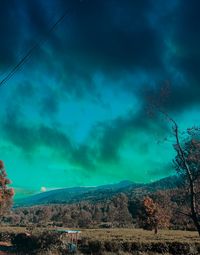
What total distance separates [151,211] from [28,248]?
108 ft

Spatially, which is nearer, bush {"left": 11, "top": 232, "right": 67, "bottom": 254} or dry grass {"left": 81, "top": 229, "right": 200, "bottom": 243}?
bush {"left": 11, "top": 232, "right": 67, "bottom": 254}

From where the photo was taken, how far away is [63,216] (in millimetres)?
114000

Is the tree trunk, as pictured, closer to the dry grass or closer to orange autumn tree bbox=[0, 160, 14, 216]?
the dry grass

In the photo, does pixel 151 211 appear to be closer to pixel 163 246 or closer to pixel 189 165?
pixel 163 246

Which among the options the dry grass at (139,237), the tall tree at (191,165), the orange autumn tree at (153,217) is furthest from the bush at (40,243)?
the orange autumn tree at (153,217)

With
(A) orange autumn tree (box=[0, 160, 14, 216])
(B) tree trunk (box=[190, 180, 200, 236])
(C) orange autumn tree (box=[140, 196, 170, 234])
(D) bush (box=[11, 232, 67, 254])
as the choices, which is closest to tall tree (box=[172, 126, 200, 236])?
(B) tree trunk (box=[190, 180, 200, 236])

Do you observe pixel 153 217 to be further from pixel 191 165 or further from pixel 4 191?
pixel 191 165

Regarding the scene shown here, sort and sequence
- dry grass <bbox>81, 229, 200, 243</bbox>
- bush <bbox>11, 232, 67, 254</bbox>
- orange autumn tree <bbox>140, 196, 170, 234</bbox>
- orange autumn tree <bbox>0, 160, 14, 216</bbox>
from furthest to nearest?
orange autumn tree <bbox>140, 196, 170, 234</bbox>, orange autumn tree <bbox>0, 160, 14, 216</bbox>, dry grass <bbox>81, 229, 200, 243</bbox>, bush <bbox>11, 232, 67, 254</bbox>

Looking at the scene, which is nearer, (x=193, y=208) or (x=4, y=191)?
(x=193, y=208)

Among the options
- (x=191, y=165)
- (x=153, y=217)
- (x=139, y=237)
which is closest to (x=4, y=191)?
(x=139, y=237)

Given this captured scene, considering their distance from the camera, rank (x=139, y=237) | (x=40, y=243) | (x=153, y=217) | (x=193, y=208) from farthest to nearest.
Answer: (x=153, y=217)
(x=139, y=237)
(x=40, y=243)
(x=193, y=208)

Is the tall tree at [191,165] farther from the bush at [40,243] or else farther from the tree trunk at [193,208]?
the bush at [40,243]

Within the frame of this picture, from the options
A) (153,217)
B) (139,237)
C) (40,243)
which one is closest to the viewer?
(40,243)

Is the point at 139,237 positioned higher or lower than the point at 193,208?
higher
